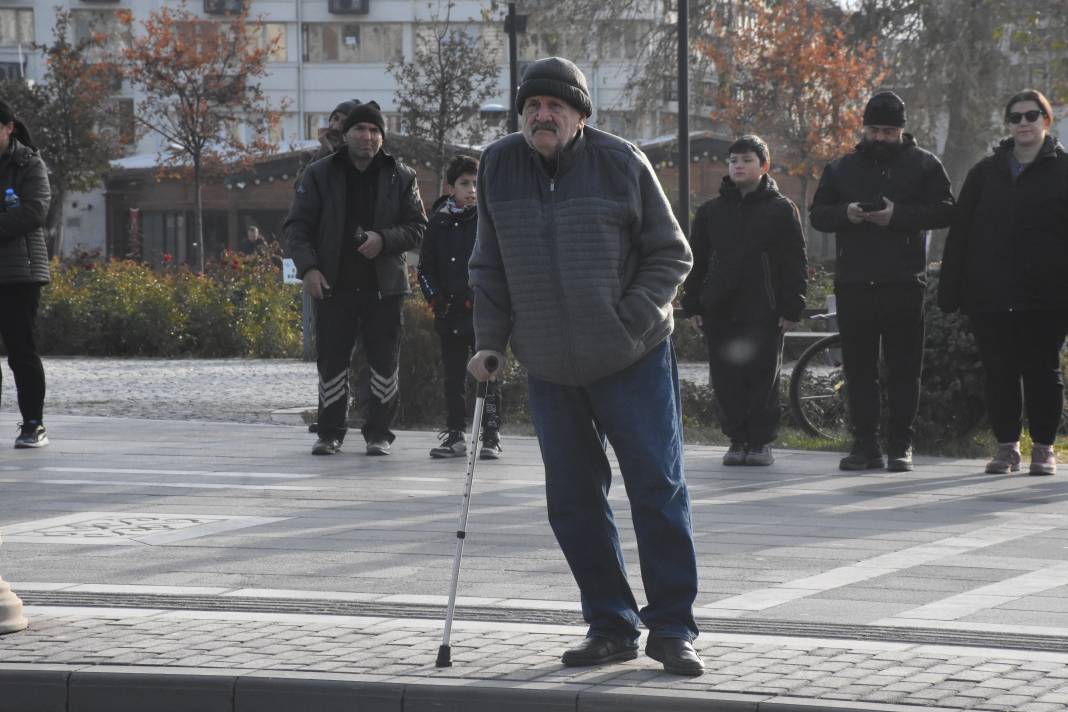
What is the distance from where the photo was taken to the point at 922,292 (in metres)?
10.5

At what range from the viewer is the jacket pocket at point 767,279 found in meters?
10.9

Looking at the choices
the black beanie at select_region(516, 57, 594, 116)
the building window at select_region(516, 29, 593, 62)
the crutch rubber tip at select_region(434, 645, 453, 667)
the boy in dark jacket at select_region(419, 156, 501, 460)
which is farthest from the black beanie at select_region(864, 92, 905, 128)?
the building window at select_region(516, 29, 593, 62)

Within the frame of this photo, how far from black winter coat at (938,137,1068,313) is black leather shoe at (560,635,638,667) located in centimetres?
518

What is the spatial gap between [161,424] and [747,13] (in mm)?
19764

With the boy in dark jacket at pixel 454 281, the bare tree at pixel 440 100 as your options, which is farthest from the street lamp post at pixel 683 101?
the bare tree at pixel 440 100

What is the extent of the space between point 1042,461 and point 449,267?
11.8ft

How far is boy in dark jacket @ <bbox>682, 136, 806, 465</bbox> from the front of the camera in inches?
427

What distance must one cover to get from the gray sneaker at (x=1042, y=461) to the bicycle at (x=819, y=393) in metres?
2.30

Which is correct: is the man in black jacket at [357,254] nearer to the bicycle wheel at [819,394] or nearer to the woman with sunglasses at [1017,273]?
the bicycle wheel at [819,394]

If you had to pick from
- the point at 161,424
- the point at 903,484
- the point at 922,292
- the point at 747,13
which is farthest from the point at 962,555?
the point at 747,13

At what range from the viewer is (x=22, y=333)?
37.4 feet

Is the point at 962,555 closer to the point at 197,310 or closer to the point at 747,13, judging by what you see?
the point at 197,310

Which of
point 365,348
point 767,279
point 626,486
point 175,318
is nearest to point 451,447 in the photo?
point 365,348

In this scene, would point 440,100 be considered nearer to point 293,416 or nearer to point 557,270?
point 293,416
